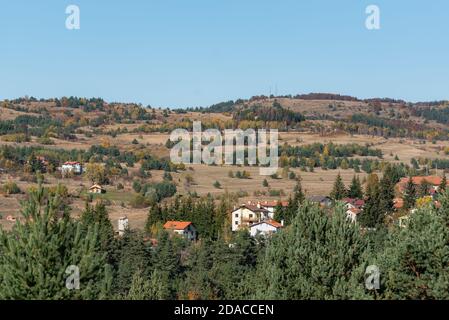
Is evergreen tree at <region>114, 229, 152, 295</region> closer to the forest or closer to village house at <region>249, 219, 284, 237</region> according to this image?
village house at <region>249, 219, 284, 237</region>

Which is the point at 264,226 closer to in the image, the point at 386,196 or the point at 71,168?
the point at 386,196

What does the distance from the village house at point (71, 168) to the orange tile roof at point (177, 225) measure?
39.0 m

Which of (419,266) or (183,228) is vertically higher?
(419,266)

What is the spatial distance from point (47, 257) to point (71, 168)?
80080mm

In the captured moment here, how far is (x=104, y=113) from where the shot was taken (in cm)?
17338

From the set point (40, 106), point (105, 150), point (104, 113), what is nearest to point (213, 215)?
point (105, 150)

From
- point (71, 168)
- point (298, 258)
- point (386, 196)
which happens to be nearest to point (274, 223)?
point (386, 196)

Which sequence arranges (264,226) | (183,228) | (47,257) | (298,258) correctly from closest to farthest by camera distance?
1. (47,257)
2. (298,258)
3. (183,228)
4. (264,226)

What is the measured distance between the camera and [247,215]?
191 ft

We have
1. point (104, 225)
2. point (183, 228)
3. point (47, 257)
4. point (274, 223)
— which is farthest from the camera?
point (274, 223)

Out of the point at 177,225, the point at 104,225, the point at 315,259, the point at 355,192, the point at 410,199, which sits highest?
the point at 315,259

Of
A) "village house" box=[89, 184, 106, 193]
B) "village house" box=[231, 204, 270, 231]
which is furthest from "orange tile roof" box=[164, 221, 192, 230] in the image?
"village house" box=[89, 184, 106, 193]

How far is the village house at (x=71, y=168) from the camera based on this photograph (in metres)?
88.9

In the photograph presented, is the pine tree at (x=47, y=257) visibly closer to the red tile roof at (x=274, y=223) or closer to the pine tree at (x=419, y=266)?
the pine tree at (x=419, y=266)
